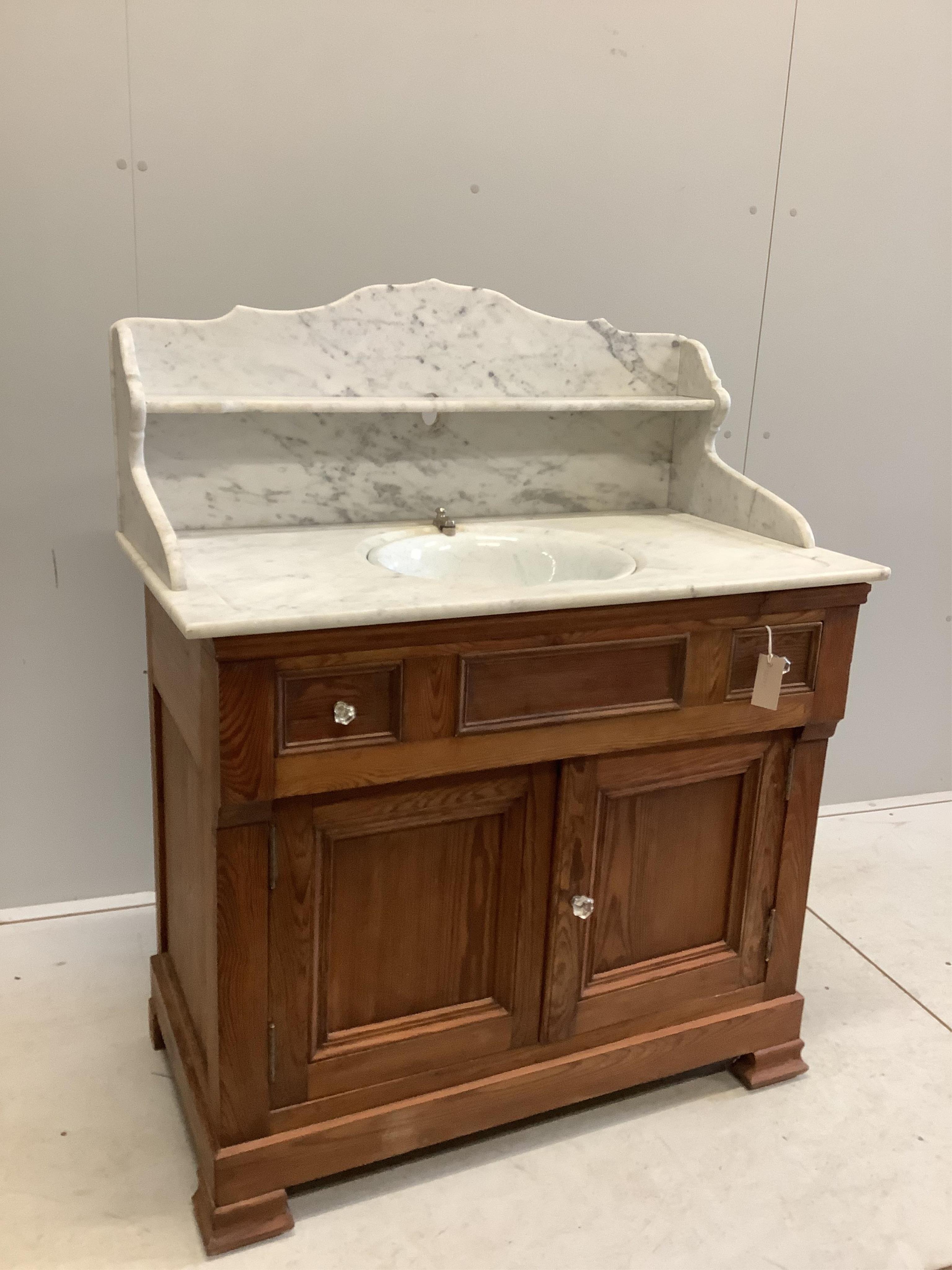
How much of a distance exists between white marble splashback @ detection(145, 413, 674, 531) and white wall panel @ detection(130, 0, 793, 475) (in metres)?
0.33

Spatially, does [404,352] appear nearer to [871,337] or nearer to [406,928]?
[406,928]

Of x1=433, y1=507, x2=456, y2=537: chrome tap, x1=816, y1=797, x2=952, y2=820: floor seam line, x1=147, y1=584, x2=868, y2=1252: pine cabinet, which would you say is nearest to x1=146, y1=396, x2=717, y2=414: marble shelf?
x1=433, y1=507, x2=456, y2=537: chrome tap

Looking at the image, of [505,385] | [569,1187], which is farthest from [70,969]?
[505,385]

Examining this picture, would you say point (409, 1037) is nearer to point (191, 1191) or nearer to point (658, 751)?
point (191, 1191)

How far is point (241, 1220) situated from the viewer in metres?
1.40

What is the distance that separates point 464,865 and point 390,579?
0.41 m

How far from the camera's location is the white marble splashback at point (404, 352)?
1.60m

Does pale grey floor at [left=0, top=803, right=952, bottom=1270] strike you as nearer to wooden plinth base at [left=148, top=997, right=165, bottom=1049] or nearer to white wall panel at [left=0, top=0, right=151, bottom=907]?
wooden plinth base at [left=148, top=997, right=165, bottom=1049]

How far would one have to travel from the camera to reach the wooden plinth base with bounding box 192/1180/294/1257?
1.38 meters

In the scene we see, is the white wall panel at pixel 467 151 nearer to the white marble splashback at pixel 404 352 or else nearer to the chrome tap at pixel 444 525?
the white marble splashback at pixel 404 352

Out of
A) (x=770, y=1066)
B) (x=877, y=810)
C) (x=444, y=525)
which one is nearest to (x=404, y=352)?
(x=444, y=525)

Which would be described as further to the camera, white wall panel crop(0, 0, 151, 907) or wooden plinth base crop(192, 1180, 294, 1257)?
white wall panel crop(0, 0, 151, 907)

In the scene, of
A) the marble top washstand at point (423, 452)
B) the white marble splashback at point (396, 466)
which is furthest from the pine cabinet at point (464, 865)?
the white marble splashback at point (396, 466)

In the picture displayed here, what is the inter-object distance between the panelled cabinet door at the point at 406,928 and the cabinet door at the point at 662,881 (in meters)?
0.05
